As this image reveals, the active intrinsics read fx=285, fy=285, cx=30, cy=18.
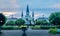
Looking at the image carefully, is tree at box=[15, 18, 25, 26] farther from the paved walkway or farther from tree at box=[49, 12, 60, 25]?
tree at box=[49, 12, 60, 25]

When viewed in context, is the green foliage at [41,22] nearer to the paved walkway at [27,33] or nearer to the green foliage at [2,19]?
the paved walkway at [27,33]

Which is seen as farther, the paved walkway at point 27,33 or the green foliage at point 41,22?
the paved walkway at point 27,33

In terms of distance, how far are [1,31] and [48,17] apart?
4.21ft

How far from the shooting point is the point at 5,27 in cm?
723

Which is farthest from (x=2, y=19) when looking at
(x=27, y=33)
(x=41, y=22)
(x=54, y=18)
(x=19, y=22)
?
(x=54, y=18)

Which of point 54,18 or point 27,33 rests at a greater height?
point 54,18

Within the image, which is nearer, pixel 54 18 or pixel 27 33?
pixel 54 18

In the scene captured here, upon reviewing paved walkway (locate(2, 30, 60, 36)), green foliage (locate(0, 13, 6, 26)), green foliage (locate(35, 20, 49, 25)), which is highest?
green foliage (locate(0, 13, 6, 26))

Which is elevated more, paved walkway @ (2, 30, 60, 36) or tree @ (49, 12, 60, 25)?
tree @ (49, 12, 60, 25)

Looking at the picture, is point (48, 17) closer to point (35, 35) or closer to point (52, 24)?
point (52, 24)

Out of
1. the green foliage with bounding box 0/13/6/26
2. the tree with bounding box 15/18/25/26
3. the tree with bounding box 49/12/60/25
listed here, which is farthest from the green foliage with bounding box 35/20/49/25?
the green foliage with bounding box 0/13/6/26

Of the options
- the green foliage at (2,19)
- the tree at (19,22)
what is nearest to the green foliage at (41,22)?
the tree at (19,22)

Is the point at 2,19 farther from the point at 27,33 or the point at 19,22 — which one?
the point at 27,33

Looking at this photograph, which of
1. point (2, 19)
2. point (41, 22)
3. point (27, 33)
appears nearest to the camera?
point (41, 22)
